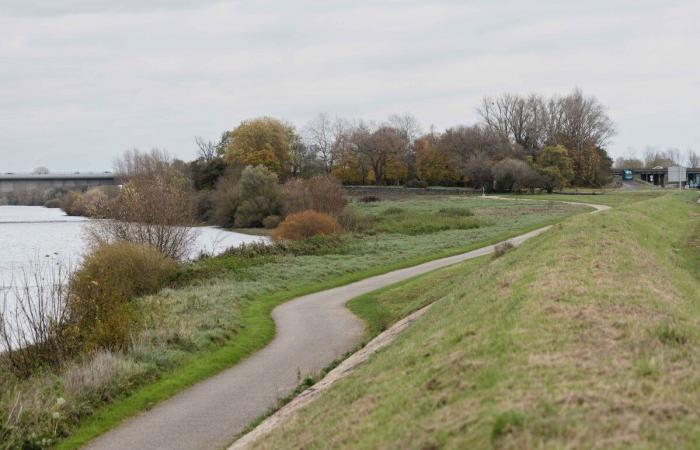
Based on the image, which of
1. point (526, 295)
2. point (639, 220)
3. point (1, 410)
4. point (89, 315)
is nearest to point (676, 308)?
point (526, 295)

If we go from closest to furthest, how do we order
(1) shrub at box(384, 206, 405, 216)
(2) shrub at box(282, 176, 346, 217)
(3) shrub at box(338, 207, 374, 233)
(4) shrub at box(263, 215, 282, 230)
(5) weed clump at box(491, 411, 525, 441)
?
1. (5) weed clump at box(491, 411, 525, 441)
2. (3) shrub at box(338, 207, 374, 233)
3. (2) shrub at box(282, 176, 346, 217)
4. (4) shrub at box(263, 215, 282, 230)
5. (1) shrub at box(384, 206, 405, 216)

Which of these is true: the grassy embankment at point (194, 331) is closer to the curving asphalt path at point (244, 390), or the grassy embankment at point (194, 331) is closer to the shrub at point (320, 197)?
the curving asphalt path at point (244, 390)

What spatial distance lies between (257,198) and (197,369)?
57911mm

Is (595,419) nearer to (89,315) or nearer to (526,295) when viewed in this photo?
(526,295)

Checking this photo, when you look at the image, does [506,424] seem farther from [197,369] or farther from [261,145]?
[261,145]

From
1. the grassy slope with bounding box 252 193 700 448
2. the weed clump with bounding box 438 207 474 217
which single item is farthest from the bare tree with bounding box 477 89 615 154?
the grassy slope with bounding box 252 193 700 448

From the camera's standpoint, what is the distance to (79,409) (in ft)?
46.3

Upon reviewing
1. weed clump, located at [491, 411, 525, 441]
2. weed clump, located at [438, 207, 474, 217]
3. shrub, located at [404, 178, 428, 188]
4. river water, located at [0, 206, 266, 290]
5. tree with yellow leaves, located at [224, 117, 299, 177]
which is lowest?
river water, located at [0, 206, 266, 290]

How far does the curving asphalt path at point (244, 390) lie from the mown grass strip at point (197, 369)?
243 millimetres

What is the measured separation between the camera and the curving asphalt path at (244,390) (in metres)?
12.9

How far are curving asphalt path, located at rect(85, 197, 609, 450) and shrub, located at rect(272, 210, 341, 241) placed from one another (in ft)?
84.3

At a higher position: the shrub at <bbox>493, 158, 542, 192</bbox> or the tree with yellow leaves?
the tree with yellow leaves

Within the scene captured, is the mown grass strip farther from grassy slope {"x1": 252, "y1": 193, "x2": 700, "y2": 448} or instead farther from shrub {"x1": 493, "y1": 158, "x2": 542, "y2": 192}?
shrub {"x1": 493, "y1": 158, "x2": 542, "y2": 192}

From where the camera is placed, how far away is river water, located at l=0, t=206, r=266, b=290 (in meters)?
42.8
